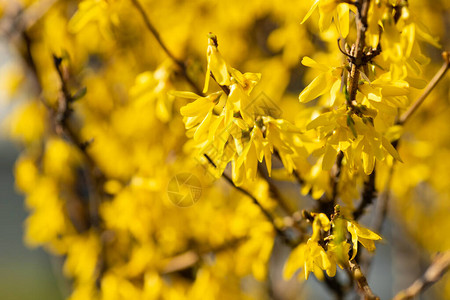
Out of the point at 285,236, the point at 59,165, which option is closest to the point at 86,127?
the point at 59,165

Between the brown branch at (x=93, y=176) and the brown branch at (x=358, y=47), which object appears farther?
the brown branch at (x=93, y=176)

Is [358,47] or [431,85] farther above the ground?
[358,47]

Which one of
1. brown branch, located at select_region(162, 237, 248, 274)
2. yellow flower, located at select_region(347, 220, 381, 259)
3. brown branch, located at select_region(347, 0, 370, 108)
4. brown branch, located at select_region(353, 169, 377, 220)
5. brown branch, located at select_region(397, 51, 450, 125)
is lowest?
brown branch, located at select_region(162, 237, 248, 274)

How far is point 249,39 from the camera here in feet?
8.95

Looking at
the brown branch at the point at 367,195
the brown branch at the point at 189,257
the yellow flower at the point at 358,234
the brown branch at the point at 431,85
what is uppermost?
the brown branch at the point at 431,85

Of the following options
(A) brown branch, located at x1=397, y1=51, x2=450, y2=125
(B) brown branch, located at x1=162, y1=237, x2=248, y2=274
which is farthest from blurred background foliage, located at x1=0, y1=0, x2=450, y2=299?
(A) brown branch, located at x1=397, y1=51, x2=450, y2=125

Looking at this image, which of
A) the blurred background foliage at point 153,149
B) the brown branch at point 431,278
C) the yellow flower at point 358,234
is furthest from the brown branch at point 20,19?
the brown branch at point 431,278

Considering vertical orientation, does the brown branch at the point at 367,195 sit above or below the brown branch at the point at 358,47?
below

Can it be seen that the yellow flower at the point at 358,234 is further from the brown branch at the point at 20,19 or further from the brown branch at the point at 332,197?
the brown branch at the point at 20,19

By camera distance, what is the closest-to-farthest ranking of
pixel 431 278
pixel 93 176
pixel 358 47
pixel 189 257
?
1. pixel 358 47
2. pixel 431 278
3. pixel 189 257
4. pixel 93 176

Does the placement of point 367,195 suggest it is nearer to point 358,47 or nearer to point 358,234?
point 358,234

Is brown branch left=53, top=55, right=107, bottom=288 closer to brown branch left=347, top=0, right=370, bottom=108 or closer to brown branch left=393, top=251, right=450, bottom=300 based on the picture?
brown branch left=347, top=0, right=370, bottom=108

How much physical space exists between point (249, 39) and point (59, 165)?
134 centimetres

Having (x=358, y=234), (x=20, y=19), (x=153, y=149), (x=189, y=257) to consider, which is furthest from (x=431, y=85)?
(x=20, y=19)
